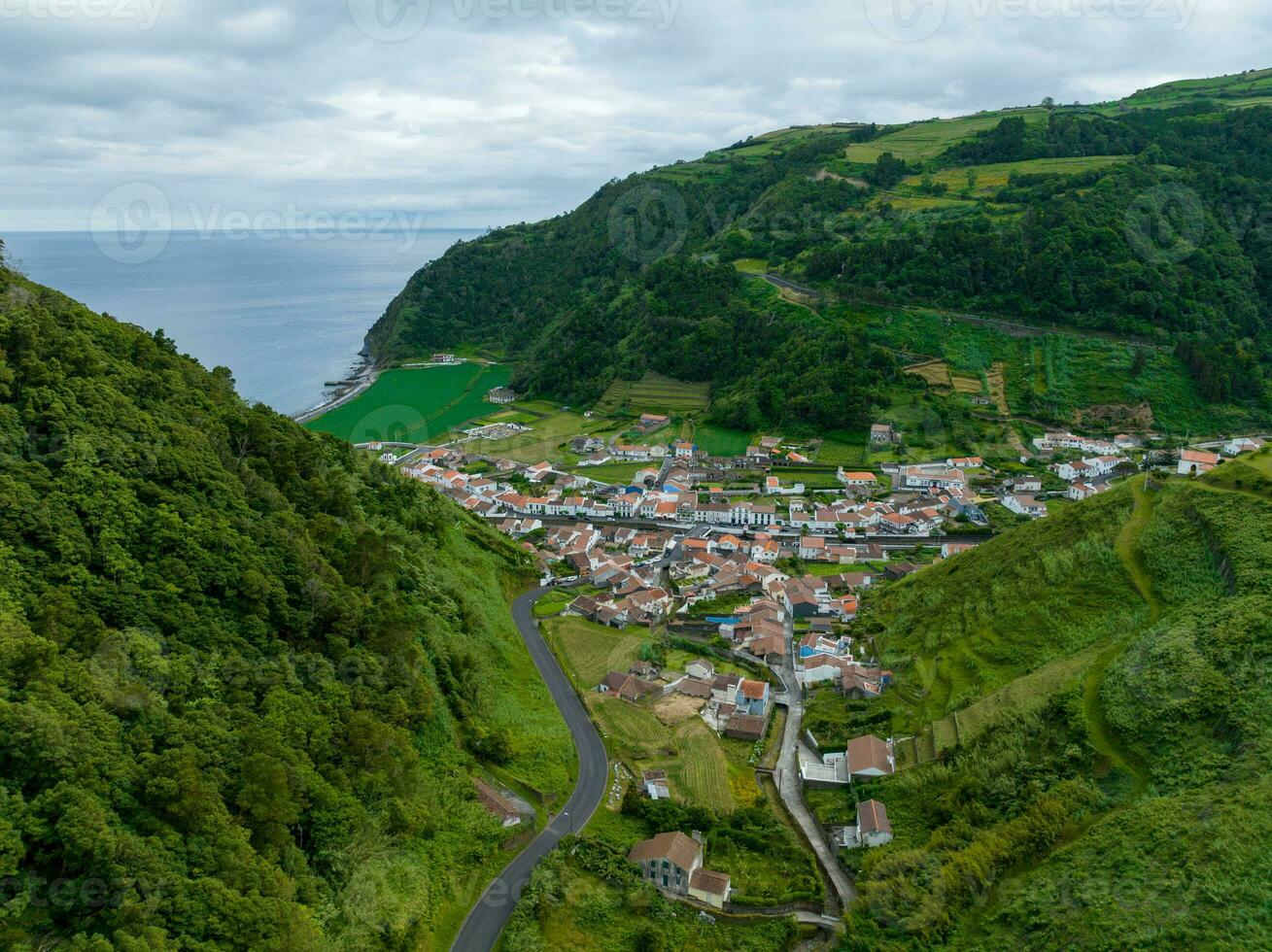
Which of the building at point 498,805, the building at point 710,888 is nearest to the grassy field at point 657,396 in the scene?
the building at point 498,805

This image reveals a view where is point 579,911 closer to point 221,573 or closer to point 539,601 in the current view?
point 221,573

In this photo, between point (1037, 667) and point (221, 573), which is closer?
point (221, 573)

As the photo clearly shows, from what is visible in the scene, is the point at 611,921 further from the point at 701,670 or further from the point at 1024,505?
the point at 1024,505

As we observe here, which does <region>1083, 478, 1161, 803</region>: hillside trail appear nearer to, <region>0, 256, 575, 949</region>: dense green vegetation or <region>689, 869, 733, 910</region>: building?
<region>689, 869, 733, 910</region>: building

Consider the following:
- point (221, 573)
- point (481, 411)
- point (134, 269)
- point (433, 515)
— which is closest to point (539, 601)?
point (433, 515)

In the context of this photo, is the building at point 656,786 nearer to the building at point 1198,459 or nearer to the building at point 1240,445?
the building at point 1198,459

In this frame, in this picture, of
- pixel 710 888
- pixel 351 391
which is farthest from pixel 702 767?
→ pixel 351 391
